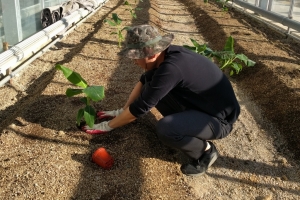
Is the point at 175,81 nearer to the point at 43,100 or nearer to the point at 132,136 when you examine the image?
the point at 132,136

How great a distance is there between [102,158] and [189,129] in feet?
1.92

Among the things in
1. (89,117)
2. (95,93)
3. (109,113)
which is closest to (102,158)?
(89,117)

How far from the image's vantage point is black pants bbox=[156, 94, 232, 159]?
2.06 m

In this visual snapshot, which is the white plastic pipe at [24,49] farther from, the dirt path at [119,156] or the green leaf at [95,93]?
the green leaf at [95,93]

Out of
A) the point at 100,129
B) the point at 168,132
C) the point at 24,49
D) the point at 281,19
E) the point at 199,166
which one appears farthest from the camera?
the point at 281,19

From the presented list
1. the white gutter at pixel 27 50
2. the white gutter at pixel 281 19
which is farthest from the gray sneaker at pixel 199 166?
the white gutter at pixel 281 19

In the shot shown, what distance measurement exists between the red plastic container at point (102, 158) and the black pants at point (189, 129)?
1.19 feet

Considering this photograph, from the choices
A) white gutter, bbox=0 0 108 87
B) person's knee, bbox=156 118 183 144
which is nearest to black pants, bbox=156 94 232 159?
person's knee, bbox=156 118 183 144

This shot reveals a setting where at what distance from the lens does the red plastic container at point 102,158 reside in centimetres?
211

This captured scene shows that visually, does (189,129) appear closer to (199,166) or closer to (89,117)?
(199,166)

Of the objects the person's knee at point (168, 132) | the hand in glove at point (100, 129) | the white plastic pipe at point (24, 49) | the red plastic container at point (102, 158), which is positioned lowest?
the red plastic container at point (102, 158)

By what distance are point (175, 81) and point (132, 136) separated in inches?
28.0

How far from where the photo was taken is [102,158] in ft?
6.91

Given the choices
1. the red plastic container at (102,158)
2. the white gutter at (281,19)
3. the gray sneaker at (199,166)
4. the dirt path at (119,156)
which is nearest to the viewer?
the dirt path at (119,156)
